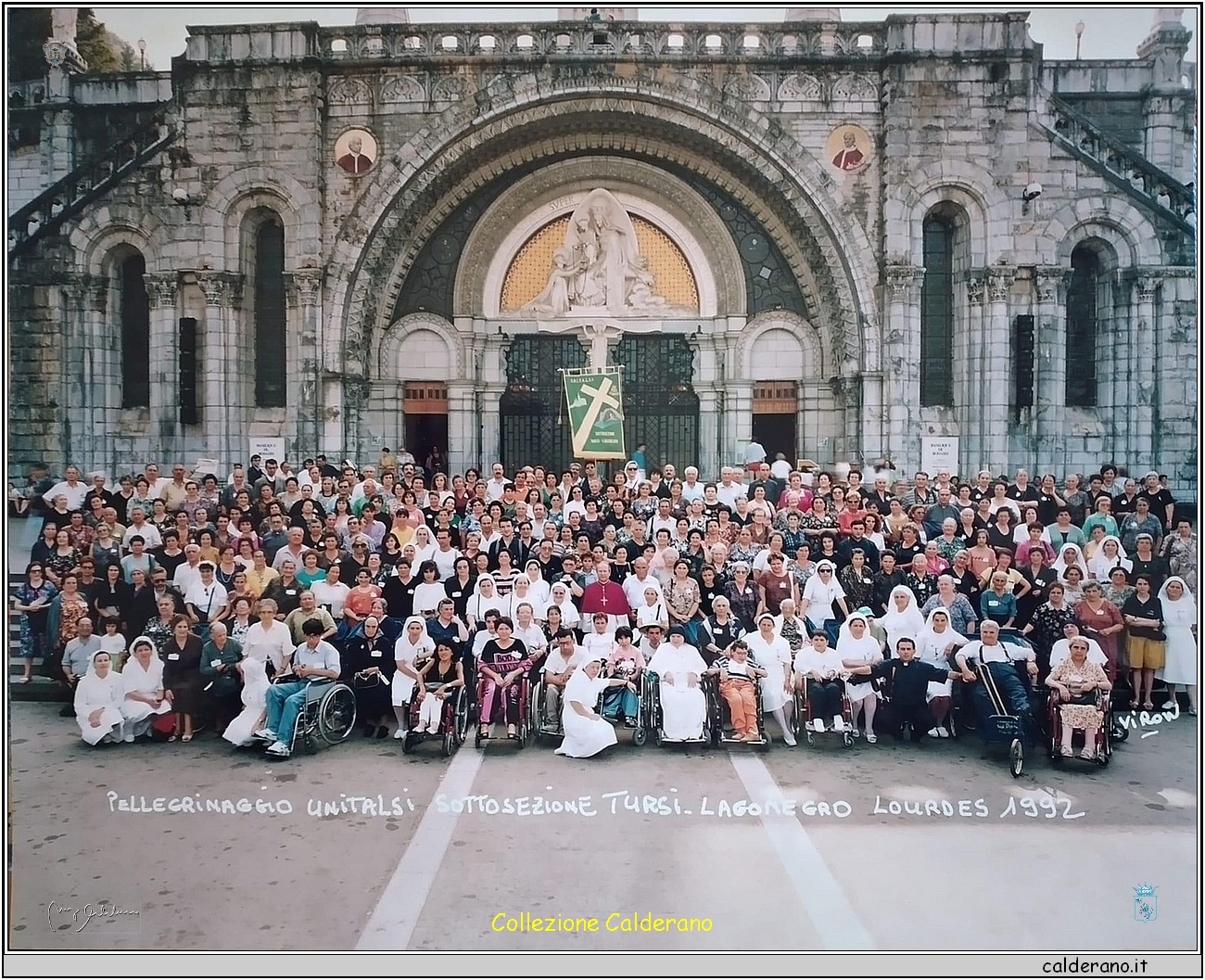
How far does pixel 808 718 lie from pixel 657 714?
106cm

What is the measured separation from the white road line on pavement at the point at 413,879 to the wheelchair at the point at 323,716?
97 centimetres

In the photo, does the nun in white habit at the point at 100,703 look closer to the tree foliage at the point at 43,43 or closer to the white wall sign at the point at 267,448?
the white wall sign at the point at 267,448

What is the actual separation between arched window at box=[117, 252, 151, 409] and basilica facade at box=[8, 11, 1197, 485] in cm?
A: 3

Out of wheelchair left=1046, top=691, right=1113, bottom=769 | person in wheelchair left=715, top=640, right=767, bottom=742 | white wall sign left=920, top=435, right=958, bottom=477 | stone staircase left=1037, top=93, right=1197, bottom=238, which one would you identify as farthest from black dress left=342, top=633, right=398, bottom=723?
stone staircase left=1037, top=93, right=1197, bottom=238

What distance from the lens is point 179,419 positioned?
8.34 metres

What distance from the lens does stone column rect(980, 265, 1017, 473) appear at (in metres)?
8.55

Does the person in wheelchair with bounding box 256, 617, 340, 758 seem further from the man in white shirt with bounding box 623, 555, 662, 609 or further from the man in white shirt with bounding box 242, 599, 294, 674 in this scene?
the man in white shirt with bounding box 623, 555, 662, 609

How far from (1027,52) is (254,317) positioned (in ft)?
30.0

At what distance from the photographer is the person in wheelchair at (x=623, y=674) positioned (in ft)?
18.1

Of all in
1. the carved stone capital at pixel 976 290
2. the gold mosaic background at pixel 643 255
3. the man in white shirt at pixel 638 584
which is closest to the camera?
the man in white shirt at pixel 638 584

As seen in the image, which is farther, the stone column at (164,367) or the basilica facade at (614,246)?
the stone column at (164,367)

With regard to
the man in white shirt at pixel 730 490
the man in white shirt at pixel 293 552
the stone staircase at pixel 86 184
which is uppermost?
the stone staircase at pixel 86 184

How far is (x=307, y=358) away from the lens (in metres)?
9.30
